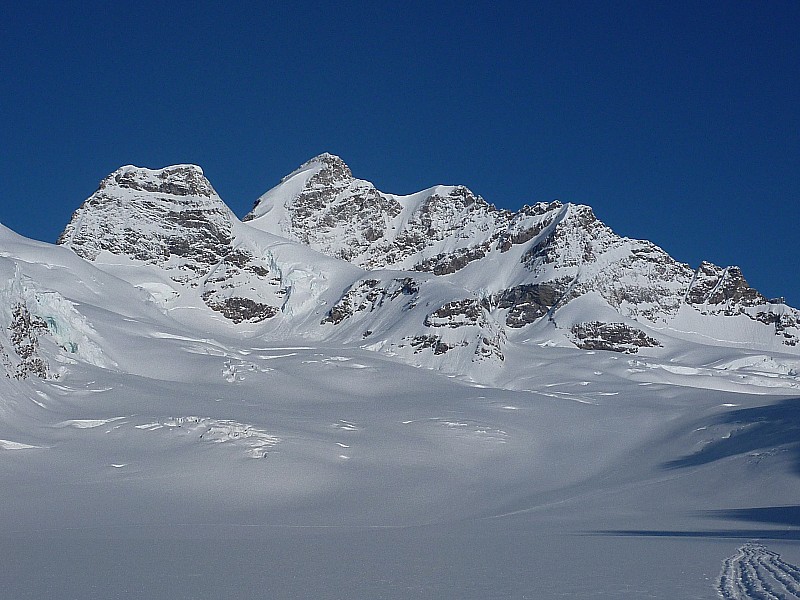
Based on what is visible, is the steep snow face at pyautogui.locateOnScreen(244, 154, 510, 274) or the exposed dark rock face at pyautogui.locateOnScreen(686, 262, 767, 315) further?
the steep snow face at pyautogui.locateOnScreen(244, 154, 510, 274)

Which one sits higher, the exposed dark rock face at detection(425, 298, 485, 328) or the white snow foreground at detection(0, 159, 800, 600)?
the exposed dark rock face at detection(425, 298, 485, 328)

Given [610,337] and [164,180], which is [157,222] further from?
[610,337]

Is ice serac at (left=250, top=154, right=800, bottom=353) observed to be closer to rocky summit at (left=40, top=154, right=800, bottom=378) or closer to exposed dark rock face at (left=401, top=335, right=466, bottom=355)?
rocky summit at (left=40, top=154, right=800, bottom=378)

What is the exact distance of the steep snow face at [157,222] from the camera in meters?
131

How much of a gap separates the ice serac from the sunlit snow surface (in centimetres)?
7197

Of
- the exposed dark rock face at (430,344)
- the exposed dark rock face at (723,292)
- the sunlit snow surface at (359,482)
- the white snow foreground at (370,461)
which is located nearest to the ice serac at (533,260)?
the exposed dark rock face at (723,292)

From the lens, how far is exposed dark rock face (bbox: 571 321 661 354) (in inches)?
5320

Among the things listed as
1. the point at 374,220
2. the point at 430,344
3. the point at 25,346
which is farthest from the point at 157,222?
the point at 25,346

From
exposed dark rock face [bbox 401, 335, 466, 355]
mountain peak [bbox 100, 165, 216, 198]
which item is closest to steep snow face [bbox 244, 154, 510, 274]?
mountain peak [bbox 100, 165, 216, 198]

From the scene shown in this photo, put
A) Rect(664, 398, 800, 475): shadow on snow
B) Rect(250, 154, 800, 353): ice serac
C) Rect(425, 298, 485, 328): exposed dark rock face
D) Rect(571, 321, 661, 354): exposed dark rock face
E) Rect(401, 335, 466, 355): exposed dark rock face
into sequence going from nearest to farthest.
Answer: Rect(664, 398, 800, 475): shadow on snow < Rect(401, 335, 466, 355): exposed dark rock face < Rect(425, 298, 485, 328): exposed dark rock face < Rect(571, 321, 661, 354): exposed dark rock face < Rect(250, 154, 800, 353): ice serac

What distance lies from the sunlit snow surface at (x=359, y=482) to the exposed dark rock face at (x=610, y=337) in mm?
57298

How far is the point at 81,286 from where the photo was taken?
9081cm

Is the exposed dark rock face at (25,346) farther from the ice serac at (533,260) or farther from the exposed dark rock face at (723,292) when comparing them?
the exposed dark rock face at (723,292)

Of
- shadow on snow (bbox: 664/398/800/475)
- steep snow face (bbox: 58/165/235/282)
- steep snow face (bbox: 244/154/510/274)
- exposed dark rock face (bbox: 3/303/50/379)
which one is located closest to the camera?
shadow on snow (bbox: 664/398/800/475)
